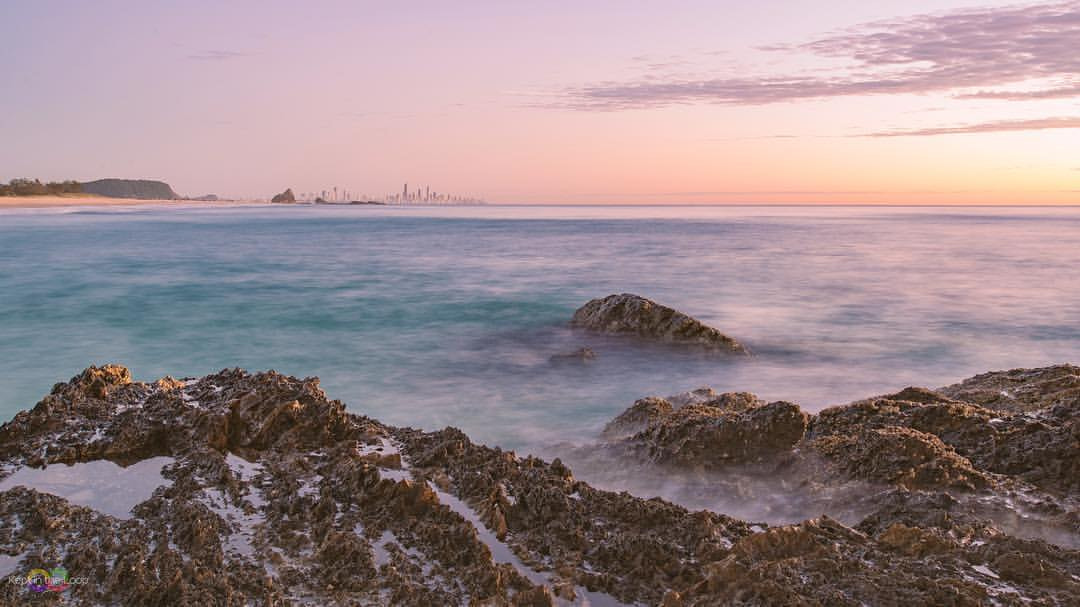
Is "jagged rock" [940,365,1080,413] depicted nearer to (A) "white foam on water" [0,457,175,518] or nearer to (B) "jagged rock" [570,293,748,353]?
(B) "jagged rock" [570,293,748,353]

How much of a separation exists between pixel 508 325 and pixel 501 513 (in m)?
10.8

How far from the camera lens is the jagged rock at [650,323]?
12055mm

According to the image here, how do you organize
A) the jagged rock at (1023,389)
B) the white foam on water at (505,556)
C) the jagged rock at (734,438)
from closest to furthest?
the white foam on water at (505,556) → the jagged rock at (734,438) → the jagged rock at (1023,389)

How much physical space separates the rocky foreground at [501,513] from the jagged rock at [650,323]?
559cm

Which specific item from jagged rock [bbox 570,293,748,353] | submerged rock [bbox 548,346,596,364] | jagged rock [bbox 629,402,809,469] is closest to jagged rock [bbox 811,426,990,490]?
jagged rock [bbox 629,402,809,469]

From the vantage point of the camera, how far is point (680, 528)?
162 inches

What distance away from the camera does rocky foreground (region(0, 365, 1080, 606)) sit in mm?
3484

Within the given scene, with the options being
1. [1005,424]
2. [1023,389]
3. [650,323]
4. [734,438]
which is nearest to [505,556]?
[734,438]

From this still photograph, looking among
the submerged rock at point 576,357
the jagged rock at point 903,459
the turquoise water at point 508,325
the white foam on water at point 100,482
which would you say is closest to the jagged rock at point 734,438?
the jagged rock at point 903,459

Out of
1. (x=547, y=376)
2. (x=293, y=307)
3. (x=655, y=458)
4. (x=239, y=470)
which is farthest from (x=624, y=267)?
(x=239, y=470)

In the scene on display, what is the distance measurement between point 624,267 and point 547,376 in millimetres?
19231

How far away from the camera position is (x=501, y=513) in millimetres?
4258

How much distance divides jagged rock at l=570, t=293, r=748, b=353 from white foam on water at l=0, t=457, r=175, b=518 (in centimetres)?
867

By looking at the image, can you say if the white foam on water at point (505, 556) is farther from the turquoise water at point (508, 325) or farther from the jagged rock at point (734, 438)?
the turquoise water at point (508, 325)
